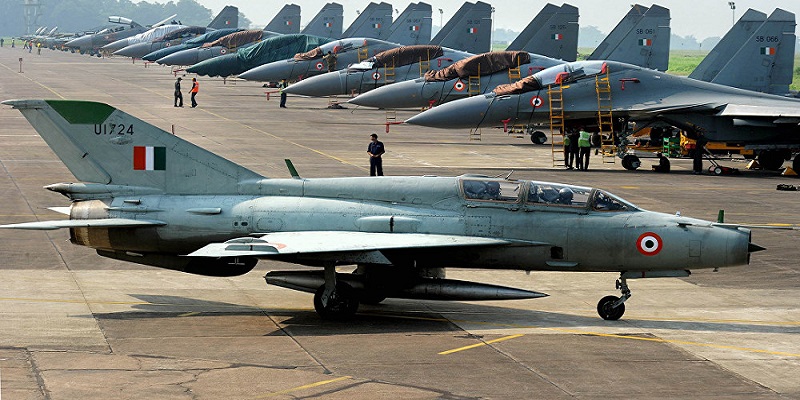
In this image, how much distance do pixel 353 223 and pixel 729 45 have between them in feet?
101

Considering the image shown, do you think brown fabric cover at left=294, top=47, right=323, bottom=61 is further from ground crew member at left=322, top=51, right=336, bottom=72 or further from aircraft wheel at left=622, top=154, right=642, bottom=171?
aircraft wheel at left=622, top=154, right=642, bottom=171

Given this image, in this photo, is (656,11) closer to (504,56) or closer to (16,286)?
(504,56)

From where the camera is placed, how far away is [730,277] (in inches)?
754

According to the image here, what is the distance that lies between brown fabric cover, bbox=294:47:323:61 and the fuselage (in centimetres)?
4294

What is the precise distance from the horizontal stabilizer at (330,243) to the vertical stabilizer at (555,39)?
3698cm

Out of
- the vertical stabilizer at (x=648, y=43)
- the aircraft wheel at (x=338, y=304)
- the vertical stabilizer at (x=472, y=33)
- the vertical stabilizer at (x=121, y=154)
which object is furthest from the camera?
the vertical stabilizer at (x=472, y=33)

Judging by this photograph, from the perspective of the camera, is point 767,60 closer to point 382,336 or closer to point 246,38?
point 382,336

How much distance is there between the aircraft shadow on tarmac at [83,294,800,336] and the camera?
14.9 metres

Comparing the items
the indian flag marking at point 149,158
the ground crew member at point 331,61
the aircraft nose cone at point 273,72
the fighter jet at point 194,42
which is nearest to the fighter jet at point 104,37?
the fighter jet at point 194,42

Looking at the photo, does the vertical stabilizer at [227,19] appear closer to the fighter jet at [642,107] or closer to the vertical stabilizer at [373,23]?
the vertical stabilizer at [373,23]

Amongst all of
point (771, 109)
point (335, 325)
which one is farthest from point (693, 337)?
point (771, 109)

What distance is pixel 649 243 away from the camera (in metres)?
15.3

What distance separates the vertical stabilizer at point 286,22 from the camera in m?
90.2

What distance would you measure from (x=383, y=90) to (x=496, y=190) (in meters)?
28.8
